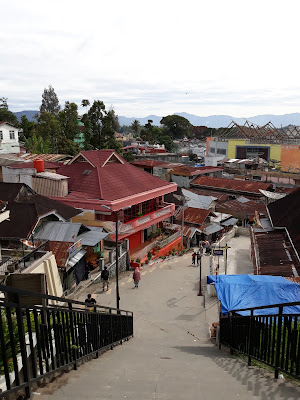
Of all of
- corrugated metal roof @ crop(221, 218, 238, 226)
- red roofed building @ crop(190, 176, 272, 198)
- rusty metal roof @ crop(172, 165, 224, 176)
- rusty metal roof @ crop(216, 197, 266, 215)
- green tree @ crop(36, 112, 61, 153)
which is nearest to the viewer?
corrugated metal roof @ crop(221, 218, 238, 226)

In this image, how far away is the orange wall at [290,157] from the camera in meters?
68.7

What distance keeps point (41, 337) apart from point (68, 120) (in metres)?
55.9

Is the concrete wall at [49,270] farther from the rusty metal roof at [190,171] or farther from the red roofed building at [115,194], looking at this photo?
the rusty metal roof at [190,171]

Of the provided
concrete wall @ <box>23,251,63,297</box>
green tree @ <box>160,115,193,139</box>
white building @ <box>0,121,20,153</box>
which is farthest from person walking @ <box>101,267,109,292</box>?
green tree @ <box>160,115,193,139</box>

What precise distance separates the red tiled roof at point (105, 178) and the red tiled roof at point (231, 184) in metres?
20.2

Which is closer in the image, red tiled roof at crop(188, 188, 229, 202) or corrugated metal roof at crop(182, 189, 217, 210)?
corrugated metal roof at crop(182, 189, 217, 210)

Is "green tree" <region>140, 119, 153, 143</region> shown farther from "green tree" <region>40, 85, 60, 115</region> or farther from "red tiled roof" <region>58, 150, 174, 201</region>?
"red tiled roof" <region>58, 150, 174, 201</region>

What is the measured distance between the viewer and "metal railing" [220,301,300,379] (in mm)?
6035

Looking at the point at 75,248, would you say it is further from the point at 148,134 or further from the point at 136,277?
the point at 148,134

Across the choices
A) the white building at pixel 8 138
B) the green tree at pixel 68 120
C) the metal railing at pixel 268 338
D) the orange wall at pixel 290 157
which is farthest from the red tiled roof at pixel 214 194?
the metal railing at pixel 268 338

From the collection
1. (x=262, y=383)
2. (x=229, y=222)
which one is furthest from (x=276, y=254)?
(x=229, y=222)

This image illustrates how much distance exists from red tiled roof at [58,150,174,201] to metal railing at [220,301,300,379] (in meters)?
17.5

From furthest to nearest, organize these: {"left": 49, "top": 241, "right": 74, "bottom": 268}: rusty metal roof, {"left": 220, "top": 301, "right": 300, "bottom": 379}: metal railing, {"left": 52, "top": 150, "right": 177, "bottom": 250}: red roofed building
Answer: {"left": 52, "top": 150, "right": 177, "bottom": 250}: red roofed building, {"left": 49, "top": 241, "right": 74, "bottom": 268}: rusty metal roof, {"left": 220, "top": 301, "right": 300, "bottom": 379}: metal railing

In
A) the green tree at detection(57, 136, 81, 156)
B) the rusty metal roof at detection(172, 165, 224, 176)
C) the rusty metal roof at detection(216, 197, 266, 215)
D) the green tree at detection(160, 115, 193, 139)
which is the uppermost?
the green tree at detection(160, 115, 193, 139)
